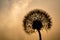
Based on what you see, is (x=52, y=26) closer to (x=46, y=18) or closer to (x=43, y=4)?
(x=46, y=18)

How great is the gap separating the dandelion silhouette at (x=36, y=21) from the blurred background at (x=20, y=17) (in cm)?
9

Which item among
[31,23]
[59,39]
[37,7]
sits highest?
[37,7]

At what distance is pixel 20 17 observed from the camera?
249 cm

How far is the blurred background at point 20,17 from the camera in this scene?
245cm

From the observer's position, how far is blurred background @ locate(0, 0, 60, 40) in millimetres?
2445

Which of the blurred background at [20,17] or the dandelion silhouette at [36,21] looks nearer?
the dandelion silhouette at [36,21]

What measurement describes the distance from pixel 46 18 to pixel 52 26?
144 millimetres

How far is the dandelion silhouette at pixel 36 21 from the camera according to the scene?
91.3 inches

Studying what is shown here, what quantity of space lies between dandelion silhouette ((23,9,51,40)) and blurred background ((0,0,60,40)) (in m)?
0.09

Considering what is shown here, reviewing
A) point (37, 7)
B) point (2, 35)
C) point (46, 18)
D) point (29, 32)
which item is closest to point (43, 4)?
point (37, 7)

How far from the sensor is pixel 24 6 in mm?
2514

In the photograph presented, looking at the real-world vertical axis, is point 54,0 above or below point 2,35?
above

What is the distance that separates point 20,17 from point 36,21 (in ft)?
0.84

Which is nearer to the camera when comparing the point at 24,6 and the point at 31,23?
the point at 31,23
